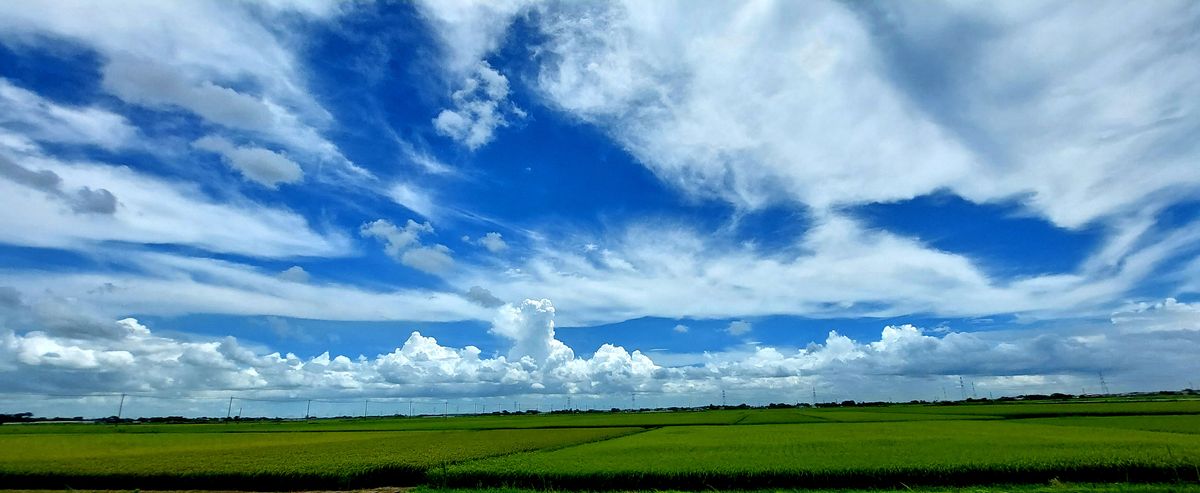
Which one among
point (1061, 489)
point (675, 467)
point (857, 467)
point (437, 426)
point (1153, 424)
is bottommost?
point (437, 426)

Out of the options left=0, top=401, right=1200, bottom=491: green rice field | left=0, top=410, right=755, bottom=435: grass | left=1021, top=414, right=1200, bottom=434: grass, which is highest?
left=1021, top=414, right=1200, bottom=434: grass

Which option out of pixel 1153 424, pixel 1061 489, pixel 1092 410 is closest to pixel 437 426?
pixel 1153 424

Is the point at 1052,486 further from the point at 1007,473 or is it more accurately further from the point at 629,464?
the point at 629,464

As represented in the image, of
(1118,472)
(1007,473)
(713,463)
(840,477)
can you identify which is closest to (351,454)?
(713,463)

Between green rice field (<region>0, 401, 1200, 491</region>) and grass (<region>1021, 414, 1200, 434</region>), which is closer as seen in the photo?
green rice field (<region>0, 401, 1200, 491</region>)

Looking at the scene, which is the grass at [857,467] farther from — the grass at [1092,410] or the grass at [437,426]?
the grass at [1092,410]

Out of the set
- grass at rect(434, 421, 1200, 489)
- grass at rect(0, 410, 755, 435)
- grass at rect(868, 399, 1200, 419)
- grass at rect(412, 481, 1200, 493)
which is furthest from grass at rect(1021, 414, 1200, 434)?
grass at rect(0, 410, 755, 435)

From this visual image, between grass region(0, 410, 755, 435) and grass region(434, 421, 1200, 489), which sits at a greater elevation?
grass region(434, 421, 1200, 489)

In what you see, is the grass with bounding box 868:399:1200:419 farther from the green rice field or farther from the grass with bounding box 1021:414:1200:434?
the green rice field

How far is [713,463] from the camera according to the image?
29297mm

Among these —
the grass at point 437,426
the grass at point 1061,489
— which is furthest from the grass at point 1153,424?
the grass at point 437,426

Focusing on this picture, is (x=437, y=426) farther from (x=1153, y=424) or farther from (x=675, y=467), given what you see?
(x=1153, y=424)

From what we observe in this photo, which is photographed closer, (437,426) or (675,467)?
(675,467)

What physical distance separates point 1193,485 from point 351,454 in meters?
43.1
